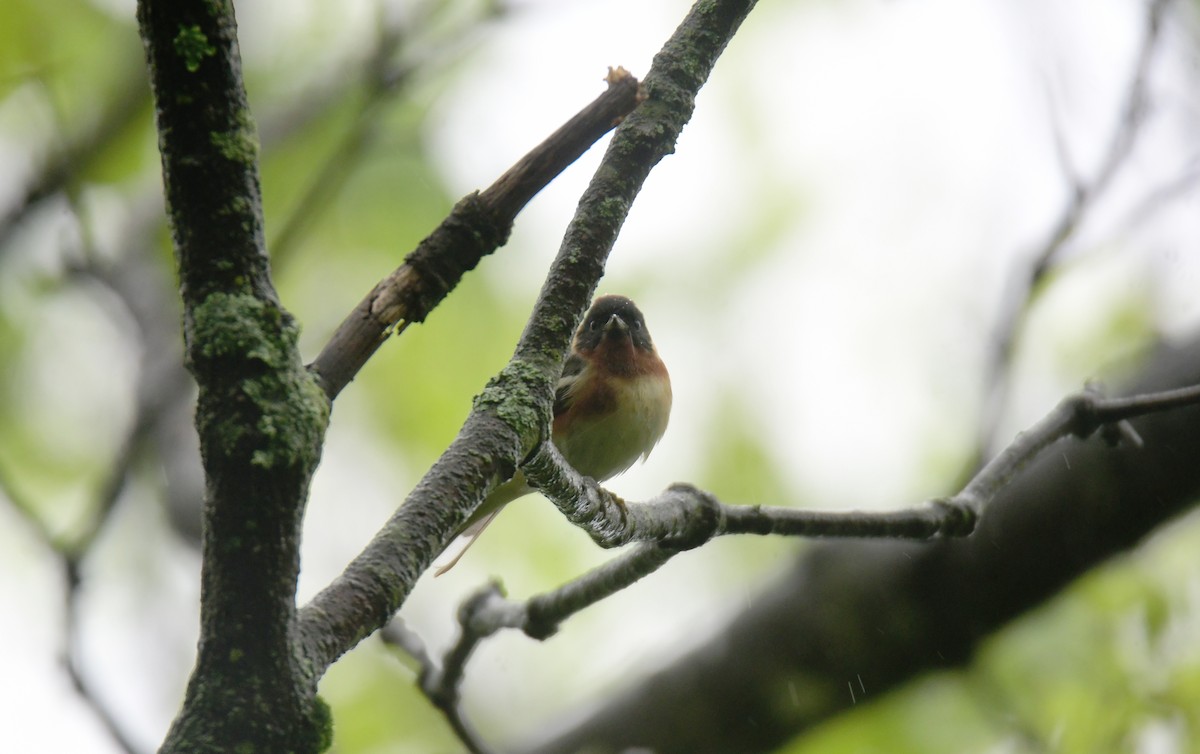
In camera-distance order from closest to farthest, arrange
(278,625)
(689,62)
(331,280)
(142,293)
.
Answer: (278,625) < (689,62) < (142,293) < (331,280)

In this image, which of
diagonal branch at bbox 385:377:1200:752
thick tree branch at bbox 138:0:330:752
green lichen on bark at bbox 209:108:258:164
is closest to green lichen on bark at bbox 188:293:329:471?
thick tree branch at bbox 138:0:330:752

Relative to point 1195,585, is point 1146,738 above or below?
below

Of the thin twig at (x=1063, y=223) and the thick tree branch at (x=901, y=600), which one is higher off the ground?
the thin twig at (x=1063, y=223)

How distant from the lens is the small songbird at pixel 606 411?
559cm

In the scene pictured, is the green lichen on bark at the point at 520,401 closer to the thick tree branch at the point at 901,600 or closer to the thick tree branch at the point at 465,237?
the thick tree branch at the point at 465,237

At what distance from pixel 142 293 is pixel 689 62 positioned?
4.35 meters

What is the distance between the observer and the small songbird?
220 inches

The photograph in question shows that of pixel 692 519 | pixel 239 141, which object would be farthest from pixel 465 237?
pixel 692 519

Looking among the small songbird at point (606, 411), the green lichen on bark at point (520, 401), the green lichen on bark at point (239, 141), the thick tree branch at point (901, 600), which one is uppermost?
the small songbird at point (606, 411)

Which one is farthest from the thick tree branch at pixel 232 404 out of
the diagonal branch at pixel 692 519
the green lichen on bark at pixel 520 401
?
the diagonal branch at pixel 692 519

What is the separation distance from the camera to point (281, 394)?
5.17 feet

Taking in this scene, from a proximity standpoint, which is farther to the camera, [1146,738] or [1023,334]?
[1023,334]

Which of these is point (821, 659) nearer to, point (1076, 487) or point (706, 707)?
point (706, 707)

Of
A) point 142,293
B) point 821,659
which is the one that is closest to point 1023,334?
point 821,659
